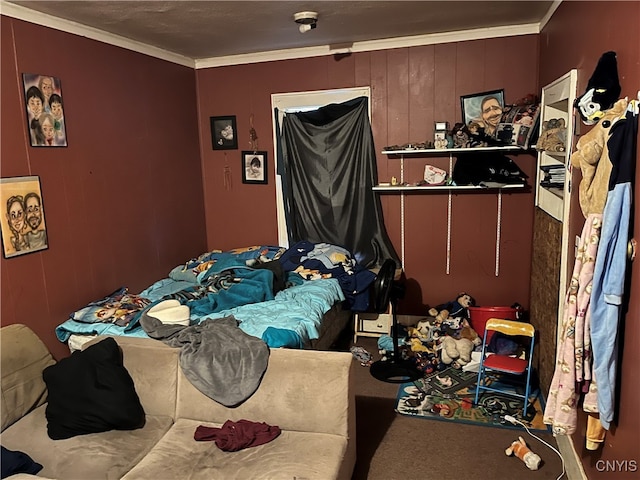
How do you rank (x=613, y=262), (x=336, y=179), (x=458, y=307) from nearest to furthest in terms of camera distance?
(x=613, y=262)
(x=458, y=307)
(x=336, y=179)

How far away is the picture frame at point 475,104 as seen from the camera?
12.2ft

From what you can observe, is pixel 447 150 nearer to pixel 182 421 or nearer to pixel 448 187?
pixel 448 187

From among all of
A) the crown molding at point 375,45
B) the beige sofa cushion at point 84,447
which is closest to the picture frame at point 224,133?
the crown molding at point 375,45

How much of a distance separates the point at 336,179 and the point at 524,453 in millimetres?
2540

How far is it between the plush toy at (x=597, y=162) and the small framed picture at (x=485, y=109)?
6.48 ft

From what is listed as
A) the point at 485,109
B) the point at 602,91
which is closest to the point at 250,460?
the point at 602,91

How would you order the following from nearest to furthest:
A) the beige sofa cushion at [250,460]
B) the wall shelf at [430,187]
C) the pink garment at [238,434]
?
1. the beige sofa cushion at [250,460]
2. the pink garment at [238,434]
3. the wall shelf at [430,187]

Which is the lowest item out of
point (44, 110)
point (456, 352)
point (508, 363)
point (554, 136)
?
point (456, 352)

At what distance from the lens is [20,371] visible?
238 cm

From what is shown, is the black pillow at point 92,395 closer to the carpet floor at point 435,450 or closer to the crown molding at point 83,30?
the carpet floor at point 435,450

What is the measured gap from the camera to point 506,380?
3.17m

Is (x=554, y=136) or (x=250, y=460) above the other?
(x=554, y=136)

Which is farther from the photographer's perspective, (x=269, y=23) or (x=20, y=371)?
(x=269, y=23)

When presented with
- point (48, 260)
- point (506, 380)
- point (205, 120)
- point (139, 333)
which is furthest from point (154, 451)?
point (205, 120)
